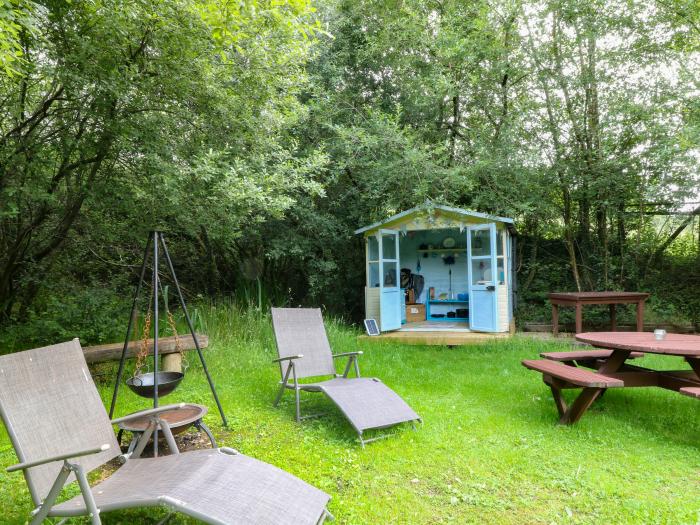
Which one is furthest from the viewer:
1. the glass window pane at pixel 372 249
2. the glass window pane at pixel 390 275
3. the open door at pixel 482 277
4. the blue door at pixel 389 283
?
the glass window pane at pixel 372 249

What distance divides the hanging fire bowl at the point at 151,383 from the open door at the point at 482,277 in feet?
18.3

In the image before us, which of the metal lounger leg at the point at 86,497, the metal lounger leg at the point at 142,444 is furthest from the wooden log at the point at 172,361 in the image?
the metal lounger leg at the point at 86,497

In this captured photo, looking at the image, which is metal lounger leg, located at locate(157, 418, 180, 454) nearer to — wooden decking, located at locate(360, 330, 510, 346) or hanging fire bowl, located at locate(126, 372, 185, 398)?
hanging fire bowl, located at locate(126, 372, 185, 398)

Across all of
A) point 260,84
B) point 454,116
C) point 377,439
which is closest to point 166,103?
point 260,84

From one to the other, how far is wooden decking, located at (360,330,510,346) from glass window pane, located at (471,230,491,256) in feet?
4.56

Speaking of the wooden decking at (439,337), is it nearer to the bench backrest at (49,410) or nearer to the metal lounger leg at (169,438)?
the metal lounger leg at (169,438)

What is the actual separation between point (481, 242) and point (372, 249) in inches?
75.4

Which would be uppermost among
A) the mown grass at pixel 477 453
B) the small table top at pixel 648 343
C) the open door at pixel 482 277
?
the open door at pixel 482 277

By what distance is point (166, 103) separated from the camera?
192 inches

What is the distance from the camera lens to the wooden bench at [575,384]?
3.37m

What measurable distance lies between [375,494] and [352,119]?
7.37 metres

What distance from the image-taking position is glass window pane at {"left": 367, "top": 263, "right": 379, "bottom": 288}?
855 centimetres

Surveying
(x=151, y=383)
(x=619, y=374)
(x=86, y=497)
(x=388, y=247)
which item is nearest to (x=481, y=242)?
(x=388, y=247)

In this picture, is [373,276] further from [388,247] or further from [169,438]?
[169,438]
